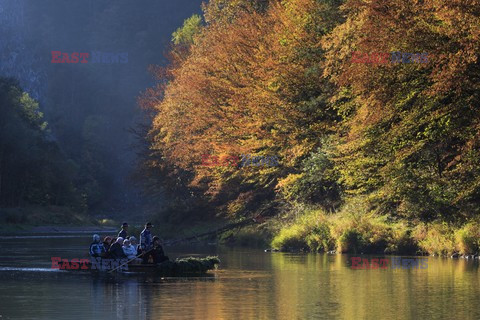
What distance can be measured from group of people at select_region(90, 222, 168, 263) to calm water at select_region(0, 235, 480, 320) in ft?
4.18

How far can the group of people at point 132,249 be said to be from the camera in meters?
36.8

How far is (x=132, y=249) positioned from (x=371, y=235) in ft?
42.3

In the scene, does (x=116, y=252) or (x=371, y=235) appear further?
(x=371, y=235)

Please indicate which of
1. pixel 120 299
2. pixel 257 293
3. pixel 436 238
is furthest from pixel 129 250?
pixel 436 238

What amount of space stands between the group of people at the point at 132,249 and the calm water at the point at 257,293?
4.18 ft

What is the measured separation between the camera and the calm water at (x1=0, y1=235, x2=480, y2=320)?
2428 centimetres

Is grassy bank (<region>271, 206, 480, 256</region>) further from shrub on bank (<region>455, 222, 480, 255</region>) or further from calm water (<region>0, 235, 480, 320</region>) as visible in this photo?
calm water (<region>0, 235, 480, 320</region>)

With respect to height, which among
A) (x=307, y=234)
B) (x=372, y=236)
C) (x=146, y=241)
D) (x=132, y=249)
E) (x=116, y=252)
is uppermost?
(x=307, y=234)

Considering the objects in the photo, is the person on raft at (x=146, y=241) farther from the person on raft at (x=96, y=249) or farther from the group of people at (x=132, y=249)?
the person on raft at (x=96, y=249)

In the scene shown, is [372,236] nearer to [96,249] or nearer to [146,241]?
[146,241]

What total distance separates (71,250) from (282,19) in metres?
17.0

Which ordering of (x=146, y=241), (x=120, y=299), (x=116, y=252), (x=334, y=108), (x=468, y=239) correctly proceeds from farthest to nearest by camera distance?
(x=334, y=108)
(x=468, y=239)
(x=146, y=241)
(x=116, y=252)
(x=120, y=299)

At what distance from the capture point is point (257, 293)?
28.8m

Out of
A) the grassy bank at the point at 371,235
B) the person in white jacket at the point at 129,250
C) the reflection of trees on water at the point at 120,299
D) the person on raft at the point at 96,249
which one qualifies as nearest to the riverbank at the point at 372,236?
the grassy bank at the point at 371,235
